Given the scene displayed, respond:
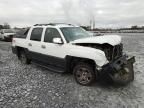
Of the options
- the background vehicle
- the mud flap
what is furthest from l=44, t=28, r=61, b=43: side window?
the background vehicle

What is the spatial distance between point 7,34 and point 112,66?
57.0 feet

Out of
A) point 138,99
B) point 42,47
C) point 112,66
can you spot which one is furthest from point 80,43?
point 138,99

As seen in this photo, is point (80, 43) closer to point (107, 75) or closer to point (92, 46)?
point (92, 46)

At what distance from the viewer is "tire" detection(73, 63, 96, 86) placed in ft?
15.9

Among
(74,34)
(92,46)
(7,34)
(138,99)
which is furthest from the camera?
(7,34)

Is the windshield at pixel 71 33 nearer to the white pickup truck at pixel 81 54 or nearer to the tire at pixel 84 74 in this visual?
the white pickup truck at pixel 81 54

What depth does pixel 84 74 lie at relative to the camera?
Result: 16.6ft

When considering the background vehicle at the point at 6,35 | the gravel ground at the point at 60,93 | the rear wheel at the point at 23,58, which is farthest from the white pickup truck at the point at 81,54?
the background vehicle at the point at 6,35

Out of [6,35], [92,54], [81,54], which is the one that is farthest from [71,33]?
[6,35]

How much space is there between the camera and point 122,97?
14.0 ft

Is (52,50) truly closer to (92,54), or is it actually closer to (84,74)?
(84,74)

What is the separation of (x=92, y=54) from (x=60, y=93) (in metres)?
1.42

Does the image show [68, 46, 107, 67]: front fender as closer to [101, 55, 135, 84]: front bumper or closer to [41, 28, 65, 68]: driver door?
[101, 55, 135, 84]: front bumper

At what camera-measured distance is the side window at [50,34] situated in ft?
19.0
